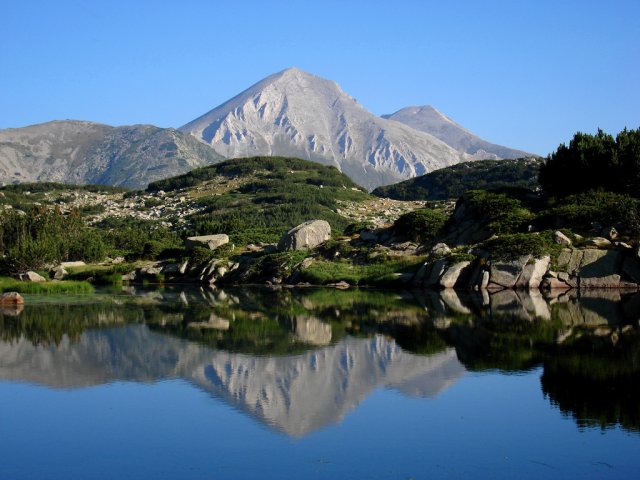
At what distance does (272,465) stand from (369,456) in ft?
5.84

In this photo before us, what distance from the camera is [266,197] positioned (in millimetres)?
129625

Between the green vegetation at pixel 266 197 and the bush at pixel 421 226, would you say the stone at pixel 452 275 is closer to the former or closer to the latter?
the bush at pixel 421 226

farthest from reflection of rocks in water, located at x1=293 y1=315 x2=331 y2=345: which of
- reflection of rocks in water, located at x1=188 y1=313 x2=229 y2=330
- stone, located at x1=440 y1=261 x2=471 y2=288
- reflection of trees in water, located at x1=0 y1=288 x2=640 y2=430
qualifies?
stone, located at x1=440 y1=261 x2=471 y2=288

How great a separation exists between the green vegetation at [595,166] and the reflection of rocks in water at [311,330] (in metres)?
33.0

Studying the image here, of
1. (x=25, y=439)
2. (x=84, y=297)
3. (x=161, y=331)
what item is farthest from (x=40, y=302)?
(x=25, y=439)

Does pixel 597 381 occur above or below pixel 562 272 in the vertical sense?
below

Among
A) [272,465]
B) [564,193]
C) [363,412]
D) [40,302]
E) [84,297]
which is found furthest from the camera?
[564,193]

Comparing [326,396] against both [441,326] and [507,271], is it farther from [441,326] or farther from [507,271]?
[507,271]

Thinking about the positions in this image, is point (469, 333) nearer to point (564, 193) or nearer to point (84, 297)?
point (84, 297)

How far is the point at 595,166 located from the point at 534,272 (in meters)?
17.2

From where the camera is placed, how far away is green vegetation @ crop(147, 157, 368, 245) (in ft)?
286

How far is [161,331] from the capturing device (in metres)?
29.7

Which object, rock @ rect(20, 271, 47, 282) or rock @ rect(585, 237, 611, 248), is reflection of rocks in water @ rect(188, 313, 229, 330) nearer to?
rock @ rect(585, 237, 611, 248)

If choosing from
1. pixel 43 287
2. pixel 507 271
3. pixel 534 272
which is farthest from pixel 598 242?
pixel 43 287
